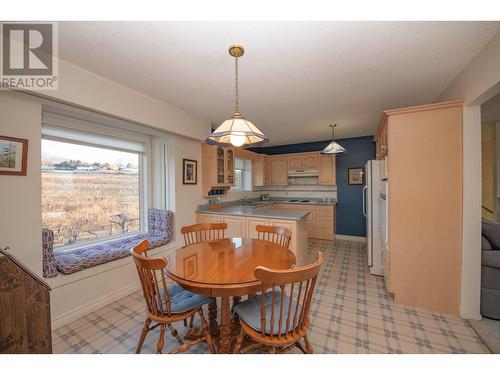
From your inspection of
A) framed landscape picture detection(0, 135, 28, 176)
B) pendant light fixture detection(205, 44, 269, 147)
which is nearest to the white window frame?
framed landscape picture detection(0, 135, 28, 176)

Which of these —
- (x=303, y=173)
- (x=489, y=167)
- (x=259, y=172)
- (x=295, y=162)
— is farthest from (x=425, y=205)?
(x=259, y=172)

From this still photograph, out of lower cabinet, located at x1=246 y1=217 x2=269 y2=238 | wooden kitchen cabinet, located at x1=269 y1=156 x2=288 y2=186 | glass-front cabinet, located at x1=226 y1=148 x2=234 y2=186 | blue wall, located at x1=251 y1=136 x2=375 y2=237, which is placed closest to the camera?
lower cabinet, located at x1=246 y1=217 x2=269 y2=238

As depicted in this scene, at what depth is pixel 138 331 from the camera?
1.87 m

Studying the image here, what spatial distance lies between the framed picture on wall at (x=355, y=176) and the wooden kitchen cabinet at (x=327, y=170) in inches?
13.5

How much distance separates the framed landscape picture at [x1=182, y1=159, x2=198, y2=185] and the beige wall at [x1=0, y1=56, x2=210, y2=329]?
26.3 inches

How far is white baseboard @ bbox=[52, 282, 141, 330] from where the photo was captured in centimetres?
196

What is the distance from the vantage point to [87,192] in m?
2.64

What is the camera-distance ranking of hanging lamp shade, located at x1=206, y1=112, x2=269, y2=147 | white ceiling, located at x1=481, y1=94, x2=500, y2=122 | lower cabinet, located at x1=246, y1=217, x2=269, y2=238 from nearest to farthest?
hanging lamp shade, located at x1=206, y1=112, x2=269, y2=147 < white ceiling, located at x1=481, y1=94, x2=500, y2=122 < lower cabinet, located at x1=246, y1=217, x2=269, y2=238

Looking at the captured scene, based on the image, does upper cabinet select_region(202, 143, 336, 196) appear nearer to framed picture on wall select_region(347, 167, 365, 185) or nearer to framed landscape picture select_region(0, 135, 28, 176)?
framed picture on wall select_region(347, 167, 365, 185)

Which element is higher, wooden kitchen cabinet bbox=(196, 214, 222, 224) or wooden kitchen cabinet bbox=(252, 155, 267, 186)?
wooden kitchen cabinet bbox=(252, 155, 267, 186)

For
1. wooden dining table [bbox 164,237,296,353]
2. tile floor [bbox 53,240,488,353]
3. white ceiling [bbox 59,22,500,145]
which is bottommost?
tile floor [bbox 53,240,488,353]

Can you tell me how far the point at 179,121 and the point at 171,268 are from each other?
7.32 feet

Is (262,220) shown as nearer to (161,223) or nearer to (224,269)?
(161,223)
